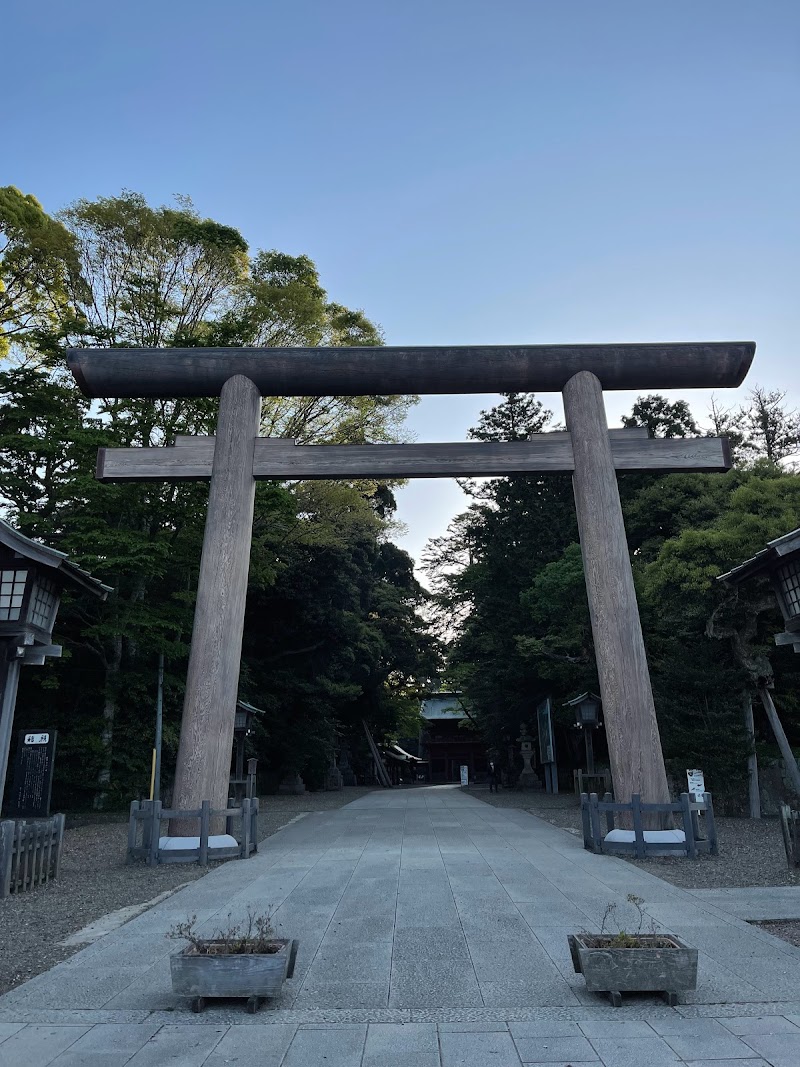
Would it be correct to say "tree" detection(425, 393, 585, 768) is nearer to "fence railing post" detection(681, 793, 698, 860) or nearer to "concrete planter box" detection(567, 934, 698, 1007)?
"fence railing post" detection(681, 793, 698, 860)

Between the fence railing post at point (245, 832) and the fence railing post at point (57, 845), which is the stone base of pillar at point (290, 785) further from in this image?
the fence railing post at point (57, 845)

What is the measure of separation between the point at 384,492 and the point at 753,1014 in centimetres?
3570

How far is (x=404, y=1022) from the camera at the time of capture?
13.5 feet

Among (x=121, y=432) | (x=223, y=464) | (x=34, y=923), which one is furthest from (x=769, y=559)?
(x=121, y=432)

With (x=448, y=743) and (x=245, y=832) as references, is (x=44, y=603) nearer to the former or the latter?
(x=245, y=832)

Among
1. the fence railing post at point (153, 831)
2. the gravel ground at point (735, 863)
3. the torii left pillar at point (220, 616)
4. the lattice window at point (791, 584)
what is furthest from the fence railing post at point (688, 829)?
the fence railing post at point (153, 831)

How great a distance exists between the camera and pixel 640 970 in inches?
168

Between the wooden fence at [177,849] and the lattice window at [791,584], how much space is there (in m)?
9.22

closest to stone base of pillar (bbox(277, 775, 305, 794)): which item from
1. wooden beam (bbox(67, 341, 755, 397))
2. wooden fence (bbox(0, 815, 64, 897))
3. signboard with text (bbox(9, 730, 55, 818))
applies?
signboard with text (bbox(9, 730, 55, 818))

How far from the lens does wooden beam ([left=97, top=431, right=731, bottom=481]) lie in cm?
1153

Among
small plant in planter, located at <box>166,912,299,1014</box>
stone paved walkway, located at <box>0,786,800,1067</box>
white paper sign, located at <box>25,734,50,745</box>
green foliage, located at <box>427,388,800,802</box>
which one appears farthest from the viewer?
green foliage, located at <box>427,388,800,802</box>

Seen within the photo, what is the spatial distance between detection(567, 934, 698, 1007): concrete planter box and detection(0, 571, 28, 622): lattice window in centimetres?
1066

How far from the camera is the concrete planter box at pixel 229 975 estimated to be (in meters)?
4.21

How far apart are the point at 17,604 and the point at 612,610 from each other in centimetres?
946
